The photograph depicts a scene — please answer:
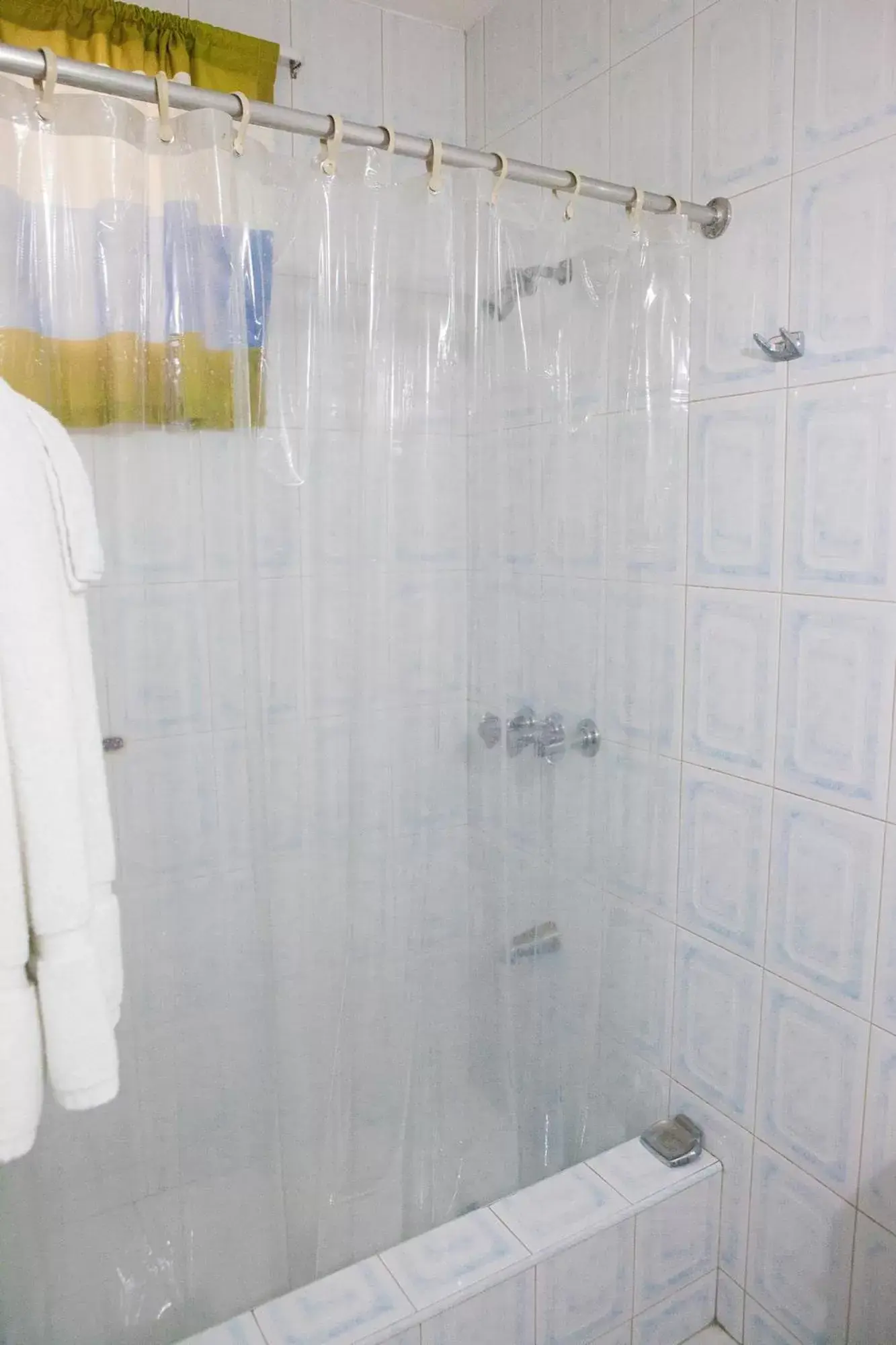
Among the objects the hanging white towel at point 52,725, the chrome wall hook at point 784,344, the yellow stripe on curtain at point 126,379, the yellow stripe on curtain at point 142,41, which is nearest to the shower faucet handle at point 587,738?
the chrome wall hook at point 784,344

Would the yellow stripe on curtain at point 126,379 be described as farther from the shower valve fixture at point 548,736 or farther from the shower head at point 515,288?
the shower valve fixture at point 548,736

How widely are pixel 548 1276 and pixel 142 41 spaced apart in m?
2.31

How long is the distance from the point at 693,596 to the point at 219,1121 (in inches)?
49.4

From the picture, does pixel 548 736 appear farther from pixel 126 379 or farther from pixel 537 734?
pixel 126 379

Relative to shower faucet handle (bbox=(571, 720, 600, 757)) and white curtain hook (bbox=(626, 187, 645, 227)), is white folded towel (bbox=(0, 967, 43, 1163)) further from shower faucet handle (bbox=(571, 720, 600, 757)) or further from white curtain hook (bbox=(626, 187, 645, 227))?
white curtain hook (bbox=(626, 187, 645, 227))

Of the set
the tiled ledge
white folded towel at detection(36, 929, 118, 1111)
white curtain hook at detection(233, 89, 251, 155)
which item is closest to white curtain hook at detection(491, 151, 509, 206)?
white curtain hook at detection(233, 89, 251, 155)

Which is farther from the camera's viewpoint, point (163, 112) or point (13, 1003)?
point (163, 112)

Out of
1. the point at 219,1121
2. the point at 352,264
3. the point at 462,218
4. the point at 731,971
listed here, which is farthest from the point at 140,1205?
the point at 462,218

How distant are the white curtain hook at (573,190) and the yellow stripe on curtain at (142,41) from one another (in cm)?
73

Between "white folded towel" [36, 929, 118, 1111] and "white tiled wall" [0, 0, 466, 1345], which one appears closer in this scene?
"white folded towel" [36, 929, 118, 1111]

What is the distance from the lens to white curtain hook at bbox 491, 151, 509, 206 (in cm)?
132

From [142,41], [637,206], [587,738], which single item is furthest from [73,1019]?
[142,41]

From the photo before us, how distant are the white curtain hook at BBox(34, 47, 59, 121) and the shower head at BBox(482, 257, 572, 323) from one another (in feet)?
2.13

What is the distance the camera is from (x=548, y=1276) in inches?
56.7
